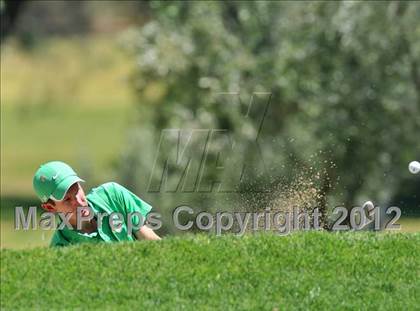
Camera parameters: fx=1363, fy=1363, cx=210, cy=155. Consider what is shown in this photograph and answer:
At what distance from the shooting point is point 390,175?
18516 millimetres

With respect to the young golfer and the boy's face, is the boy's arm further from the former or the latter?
the boy's face

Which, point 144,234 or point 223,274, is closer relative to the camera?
point 223,274

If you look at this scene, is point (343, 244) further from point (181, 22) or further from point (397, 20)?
point (181, 22)

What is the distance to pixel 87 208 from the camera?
26.6 ft

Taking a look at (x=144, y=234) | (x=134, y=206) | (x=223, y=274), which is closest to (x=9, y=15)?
(x=144, y=234)

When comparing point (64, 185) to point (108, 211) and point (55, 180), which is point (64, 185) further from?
point (108, 211)

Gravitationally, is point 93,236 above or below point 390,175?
above

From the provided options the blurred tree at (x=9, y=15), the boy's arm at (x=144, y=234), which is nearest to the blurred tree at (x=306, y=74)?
the blurred tree at (x=9, y=15)

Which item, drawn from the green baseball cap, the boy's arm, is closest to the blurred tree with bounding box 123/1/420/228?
the boy's arm

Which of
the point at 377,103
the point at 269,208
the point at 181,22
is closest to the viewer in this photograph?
the point at 269,208

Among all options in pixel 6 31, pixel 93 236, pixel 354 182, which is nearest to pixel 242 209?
pixel 93 236

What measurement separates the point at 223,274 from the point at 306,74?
12.9m

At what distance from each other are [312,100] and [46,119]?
16.1m

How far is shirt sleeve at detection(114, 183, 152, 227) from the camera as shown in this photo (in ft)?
27.0
